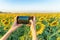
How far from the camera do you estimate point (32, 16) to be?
4.97 feet

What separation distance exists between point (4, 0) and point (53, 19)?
0.39 m

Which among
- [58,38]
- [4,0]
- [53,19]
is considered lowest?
[58,38]

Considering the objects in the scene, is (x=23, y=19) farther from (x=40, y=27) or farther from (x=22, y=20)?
(x=40, y=27)

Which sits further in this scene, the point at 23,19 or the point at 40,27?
the point at 40,27

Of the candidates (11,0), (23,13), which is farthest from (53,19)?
(11,0)

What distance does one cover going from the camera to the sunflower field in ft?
4.93

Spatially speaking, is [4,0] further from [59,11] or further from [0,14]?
[59,11]

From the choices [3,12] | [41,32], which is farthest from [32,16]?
[3,12]

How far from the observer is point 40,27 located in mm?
1585

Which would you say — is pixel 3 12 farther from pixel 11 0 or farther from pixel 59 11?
pixel 59 11

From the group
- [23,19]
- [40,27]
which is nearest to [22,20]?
[23,19]

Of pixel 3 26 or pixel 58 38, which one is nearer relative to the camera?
pixel 58 38

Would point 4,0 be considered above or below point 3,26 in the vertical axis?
above

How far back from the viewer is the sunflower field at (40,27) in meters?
1.50
